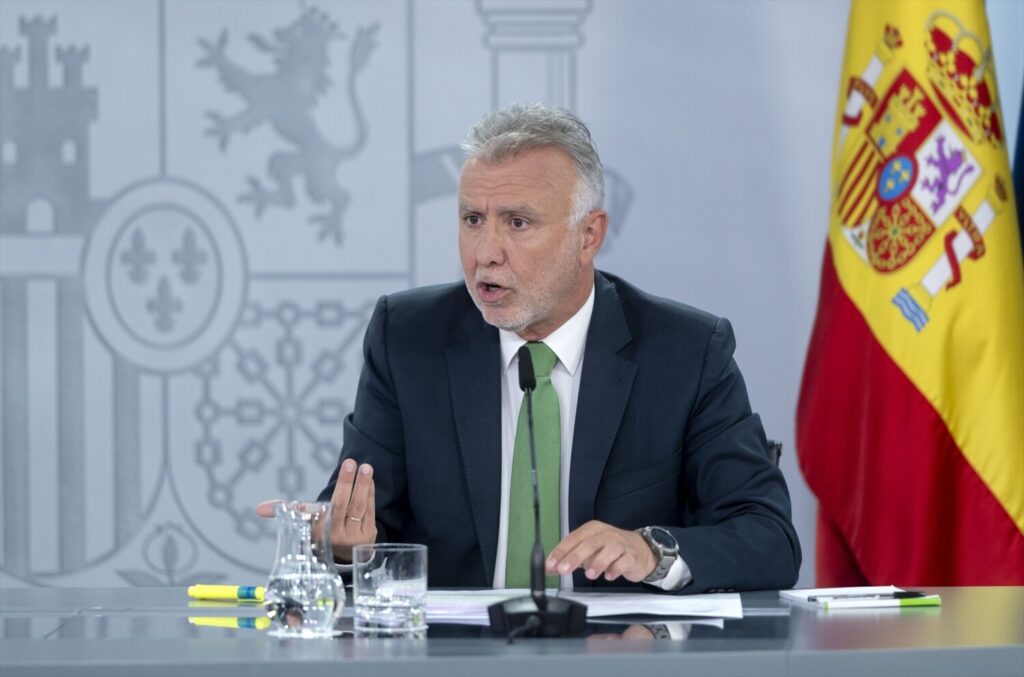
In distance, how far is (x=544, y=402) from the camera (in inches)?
101

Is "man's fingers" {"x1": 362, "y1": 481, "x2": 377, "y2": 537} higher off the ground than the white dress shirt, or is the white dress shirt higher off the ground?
the white dress shirt

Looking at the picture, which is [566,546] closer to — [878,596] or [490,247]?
[878,596]

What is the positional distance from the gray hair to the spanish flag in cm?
128

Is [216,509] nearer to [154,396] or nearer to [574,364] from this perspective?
[154,396]

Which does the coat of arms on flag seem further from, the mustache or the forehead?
the mustache

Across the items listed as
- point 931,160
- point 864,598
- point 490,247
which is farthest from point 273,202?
point 864,598

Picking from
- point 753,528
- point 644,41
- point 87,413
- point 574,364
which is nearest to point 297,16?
point 644,41

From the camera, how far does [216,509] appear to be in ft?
13.2

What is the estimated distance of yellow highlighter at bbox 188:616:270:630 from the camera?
1841 mm

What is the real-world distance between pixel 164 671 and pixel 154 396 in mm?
2551

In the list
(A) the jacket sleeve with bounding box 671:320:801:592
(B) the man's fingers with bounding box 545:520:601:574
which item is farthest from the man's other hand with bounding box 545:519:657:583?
(A) the jacket sleeve with bounding box 671:320:801:592

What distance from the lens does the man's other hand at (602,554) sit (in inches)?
78.3

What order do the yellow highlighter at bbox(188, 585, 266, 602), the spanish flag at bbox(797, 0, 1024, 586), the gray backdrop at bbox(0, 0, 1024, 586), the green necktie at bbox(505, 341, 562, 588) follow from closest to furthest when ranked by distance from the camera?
the yellow highlighter at bbox(188, 585, 266, 602)
the green necktie at bbox(505, 341, 562, 588)
the spanish flag at bbox(797, 0, 1024, 586)
the gray backdrop at bbox(0, 0, 1024, 586)

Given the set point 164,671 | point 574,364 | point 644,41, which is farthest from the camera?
point 644,41
